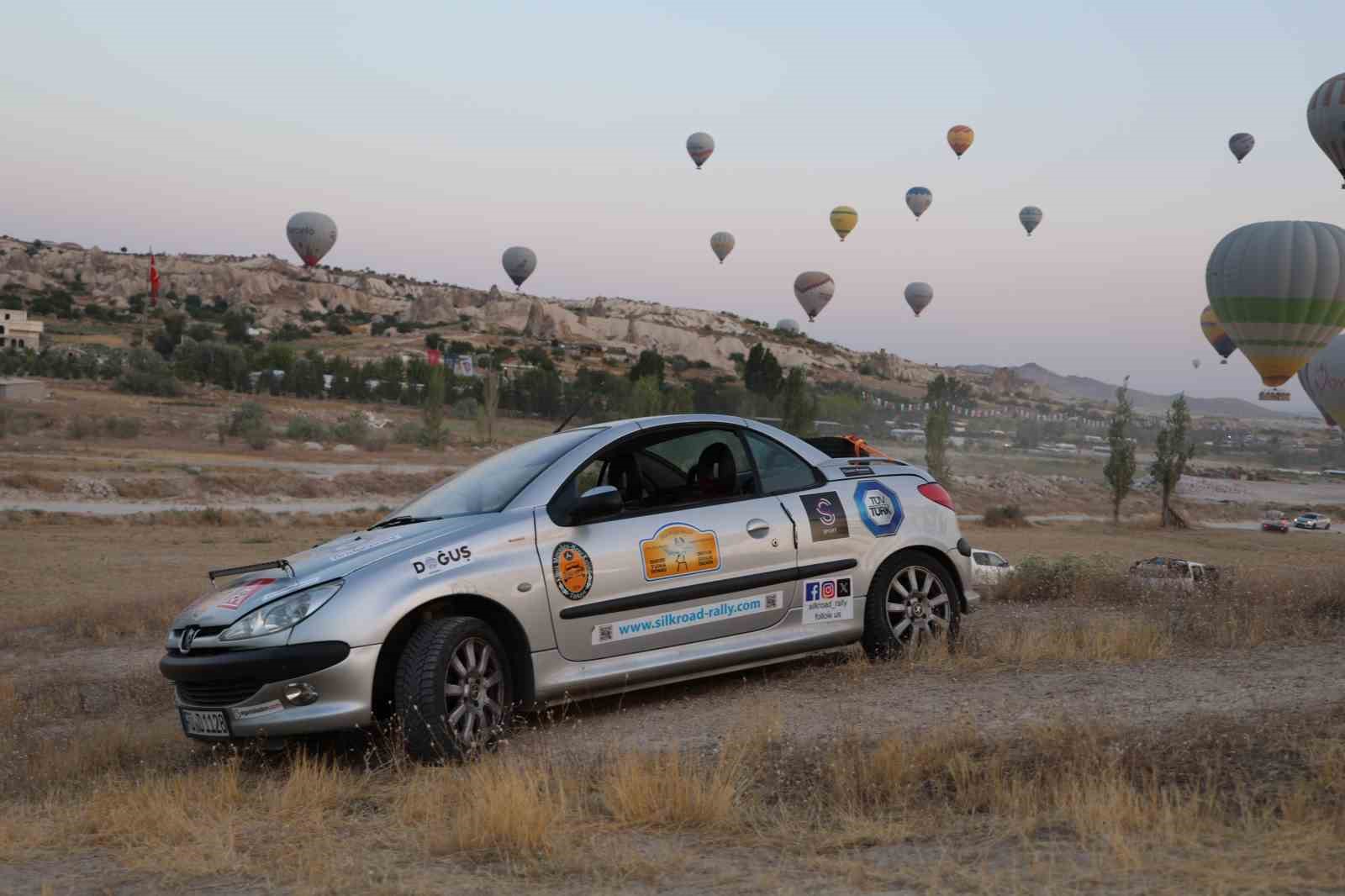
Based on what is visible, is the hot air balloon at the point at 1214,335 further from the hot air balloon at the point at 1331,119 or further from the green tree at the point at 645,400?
the green tree at the point at 645,400

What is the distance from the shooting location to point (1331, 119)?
51.3m

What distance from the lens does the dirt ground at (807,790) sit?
15.1ft

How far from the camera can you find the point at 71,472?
55.0 m

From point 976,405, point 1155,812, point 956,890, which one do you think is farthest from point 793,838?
point 976,405

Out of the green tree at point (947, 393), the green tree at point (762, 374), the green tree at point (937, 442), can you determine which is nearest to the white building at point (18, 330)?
the green tree at point (762, 374)

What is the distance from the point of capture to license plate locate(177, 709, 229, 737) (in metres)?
6.60

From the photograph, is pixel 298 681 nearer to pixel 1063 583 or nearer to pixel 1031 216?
pixel 1063 583

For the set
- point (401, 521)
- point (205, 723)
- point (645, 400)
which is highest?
point (645, 400)

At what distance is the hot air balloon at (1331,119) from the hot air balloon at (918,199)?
40826 mm

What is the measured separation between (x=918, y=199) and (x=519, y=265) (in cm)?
3588

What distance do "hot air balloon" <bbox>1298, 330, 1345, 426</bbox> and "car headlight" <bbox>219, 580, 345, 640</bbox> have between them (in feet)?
194

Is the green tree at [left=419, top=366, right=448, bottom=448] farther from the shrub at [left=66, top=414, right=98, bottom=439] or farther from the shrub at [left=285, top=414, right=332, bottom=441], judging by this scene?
the shrub at [left=66, top=414, right=98, bottom=439]

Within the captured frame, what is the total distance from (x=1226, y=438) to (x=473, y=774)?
20961cm

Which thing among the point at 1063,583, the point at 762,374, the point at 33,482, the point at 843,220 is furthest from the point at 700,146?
the point at 1063,583
